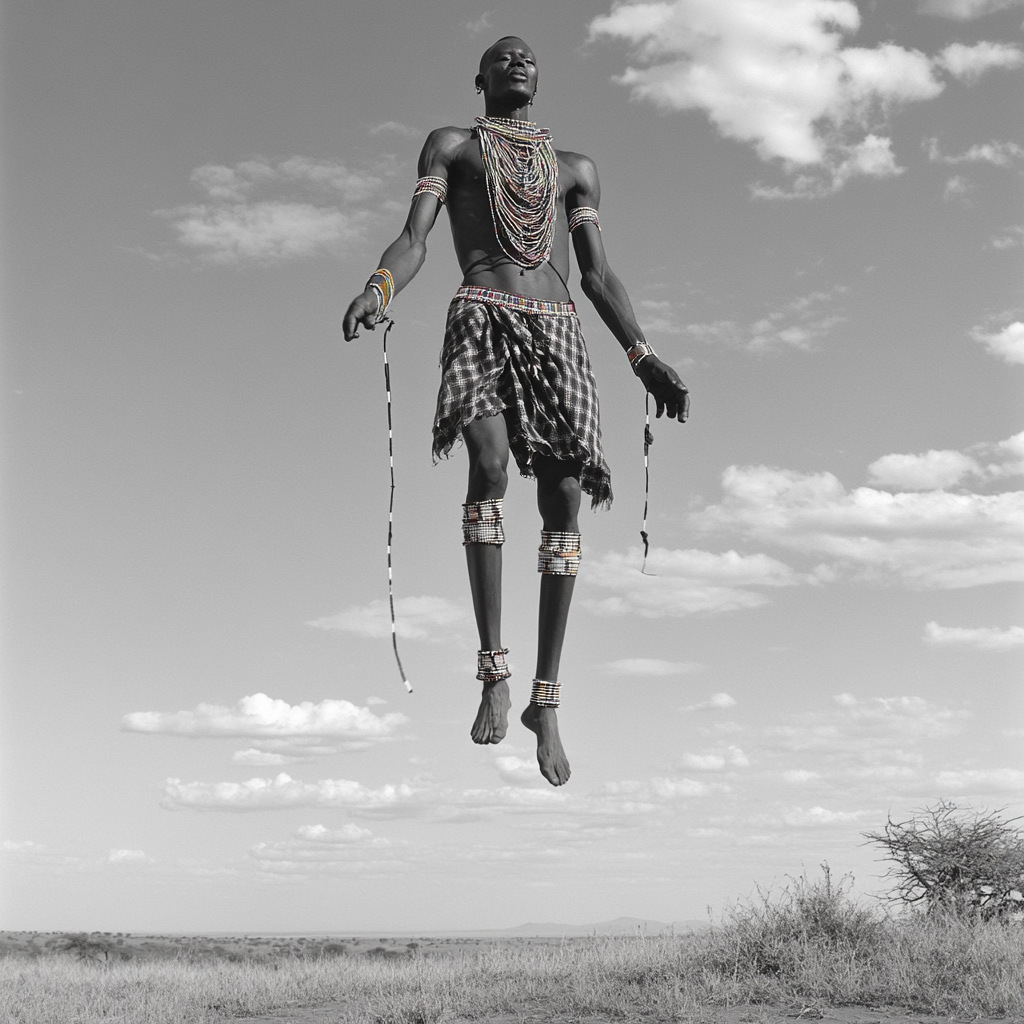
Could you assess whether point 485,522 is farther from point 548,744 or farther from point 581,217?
point 581,217

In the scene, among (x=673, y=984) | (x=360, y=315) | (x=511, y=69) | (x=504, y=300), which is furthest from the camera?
(x=673, y=984)

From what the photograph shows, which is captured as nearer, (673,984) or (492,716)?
(492,716)

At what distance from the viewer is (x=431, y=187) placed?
675cm

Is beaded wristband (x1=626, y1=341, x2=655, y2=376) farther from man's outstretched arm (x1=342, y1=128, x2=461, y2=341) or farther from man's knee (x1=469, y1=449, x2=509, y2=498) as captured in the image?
man's outstretched arm (x1=342, y1=128, x2=461, y2=341)

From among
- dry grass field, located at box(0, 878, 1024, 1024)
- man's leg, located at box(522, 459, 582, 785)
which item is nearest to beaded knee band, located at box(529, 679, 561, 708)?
man's leg, located at box(522, 459, 582, 785)

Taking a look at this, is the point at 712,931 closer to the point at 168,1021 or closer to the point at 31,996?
the point at 168,1021

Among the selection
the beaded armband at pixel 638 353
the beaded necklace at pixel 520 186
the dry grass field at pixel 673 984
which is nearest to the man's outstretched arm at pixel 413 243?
the beaded necklace at pixel 520 186

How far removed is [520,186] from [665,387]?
141 cm

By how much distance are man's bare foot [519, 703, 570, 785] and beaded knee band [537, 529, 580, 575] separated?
75 cm

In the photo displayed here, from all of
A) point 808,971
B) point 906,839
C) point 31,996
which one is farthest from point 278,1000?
point 906,839

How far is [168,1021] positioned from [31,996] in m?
5.81

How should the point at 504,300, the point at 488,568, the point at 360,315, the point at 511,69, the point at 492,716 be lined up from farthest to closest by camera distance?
the point at 511,69 → the point at 504,300 → the point at 488,568 → the point at 492,716 → the point at 360,315

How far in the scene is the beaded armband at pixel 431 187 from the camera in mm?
6750

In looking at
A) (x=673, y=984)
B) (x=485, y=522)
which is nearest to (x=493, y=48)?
(x=485, y=522)
